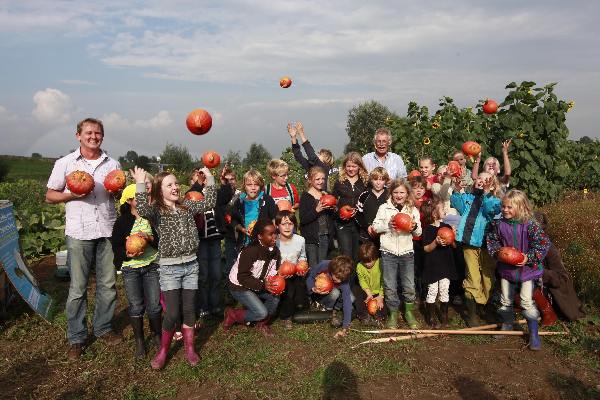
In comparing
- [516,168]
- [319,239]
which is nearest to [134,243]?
[319,239]

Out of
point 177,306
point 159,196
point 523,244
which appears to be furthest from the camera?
point 523,244

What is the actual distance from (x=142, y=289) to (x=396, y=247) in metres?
3.06

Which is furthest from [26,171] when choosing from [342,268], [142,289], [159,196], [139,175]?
[342,268]

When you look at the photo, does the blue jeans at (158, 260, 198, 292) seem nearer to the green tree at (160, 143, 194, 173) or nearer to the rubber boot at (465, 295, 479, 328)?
the rubber boot at (465, 295, 479, 328)

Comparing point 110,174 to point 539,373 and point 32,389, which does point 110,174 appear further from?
point 539,373

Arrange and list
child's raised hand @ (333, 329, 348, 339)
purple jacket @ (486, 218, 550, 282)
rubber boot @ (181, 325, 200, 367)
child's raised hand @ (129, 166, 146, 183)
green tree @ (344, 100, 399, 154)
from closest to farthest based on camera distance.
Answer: child's raised hand @ (129, 166, 146, 183), rubber boot @ (181, 325, 200, 367), purple jacket @ (486, 218, 550, 282), child's raised hand @ (333, 329, 348, 339), green tree @ (344, 100, 399, 154)

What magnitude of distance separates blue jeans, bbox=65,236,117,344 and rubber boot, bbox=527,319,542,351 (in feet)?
15.9

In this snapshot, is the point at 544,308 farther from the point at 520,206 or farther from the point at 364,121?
the point at 364,121

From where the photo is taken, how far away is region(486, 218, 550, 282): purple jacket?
5.26 m

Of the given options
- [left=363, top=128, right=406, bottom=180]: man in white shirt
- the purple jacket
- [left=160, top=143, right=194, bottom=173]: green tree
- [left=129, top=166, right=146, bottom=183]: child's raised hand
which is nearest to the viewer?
[left=129, top=166, right=146, bottom=183]: child's raised hand

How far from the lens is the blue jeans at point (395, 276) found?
5.90 meters

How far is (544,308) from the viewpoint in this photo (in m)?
5.80

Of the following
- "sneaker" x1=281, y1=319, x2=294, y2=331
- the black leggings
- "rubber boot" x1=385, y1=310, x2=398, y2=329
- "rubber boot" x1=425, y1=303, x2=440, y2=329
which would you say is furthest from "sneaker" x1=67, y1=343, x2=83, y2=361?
"rubber boot" x1=425, y1=303, x2=440, y2=329

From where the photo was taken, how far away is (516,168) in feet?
33.0
